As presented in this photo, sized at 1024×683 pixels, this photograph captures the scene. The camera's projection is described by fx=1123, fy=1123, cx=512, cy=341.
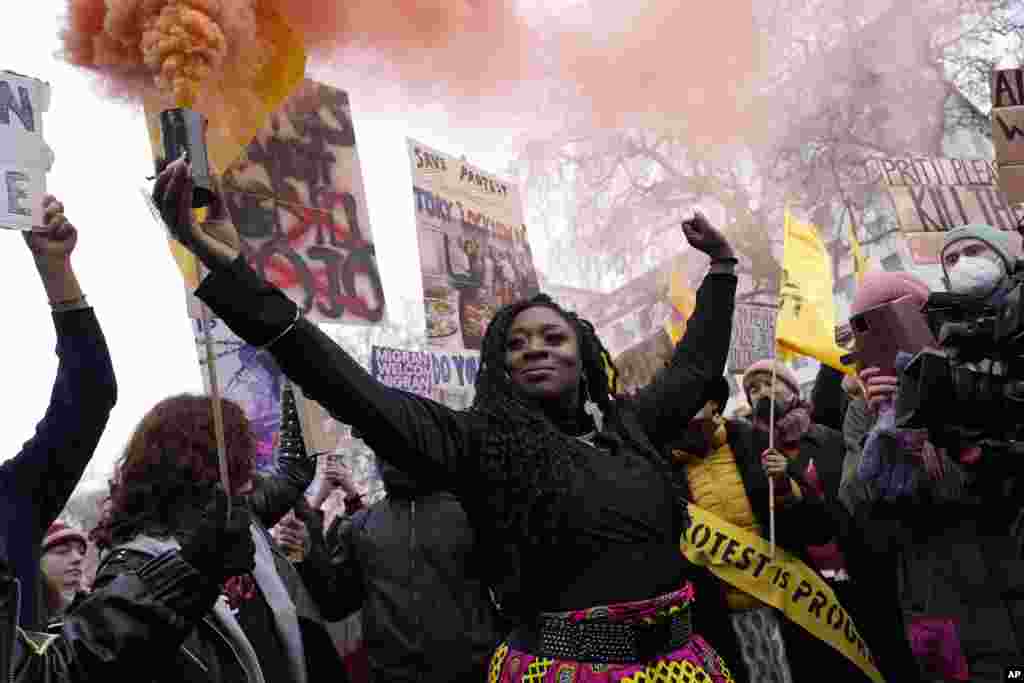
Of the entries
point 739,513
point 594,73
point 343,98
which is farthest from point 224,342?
point 594,73

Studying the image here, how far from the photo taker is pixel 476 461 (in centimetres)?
264

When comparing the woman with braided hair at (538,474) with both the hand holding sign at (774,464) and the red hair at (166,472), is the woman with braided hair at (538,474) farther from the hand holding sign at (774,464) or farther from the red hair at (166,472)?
the hand holding sign at (774,464)

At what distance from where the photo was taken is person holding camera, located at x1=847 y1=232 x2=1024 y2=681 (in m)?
3.92

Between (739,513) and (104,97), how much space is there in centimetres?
307

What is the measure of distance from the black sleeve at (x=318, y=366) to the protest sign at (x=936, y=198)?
14.1 ft

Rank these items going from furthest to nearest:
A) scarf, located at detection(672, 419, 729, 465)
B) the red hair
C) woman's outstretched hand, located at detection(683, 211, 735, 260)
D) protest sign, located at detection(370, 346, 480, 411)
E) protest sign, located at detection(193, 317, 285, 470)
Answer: protest sign, located at detection(193, 317, 285, 470) < protest sign, located at detection(370, 346, 480, 411) < scarf, located at detection(672, 419, 729, 465) < woman's outstretched hand, located at detection(683, 211, 735, 260) < the red hair

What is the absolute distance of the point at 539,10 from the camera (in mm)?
7594

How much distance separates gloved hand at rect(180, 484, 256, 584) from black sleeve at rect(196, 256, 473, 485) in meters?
0.32

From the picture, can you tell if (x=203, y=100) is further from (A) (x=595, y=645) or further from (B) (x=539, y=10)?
(B) (x=539, y=10)

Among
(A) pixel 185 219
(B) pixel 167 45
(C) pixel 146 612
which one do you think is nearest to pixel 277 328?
(A) pixel 185 219

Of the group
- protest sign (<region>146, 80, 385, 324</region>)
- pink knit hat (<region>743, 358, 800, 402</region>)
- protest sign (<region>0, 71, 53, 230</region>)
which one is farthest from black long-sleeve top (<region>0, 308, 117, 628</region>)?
pink knit hat (<region>743, 358, 800, 402</region>)

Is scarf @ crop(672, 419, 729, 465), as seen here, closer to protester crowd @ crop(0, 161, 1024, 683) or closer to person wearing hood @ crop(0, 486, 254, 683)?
protester crowd @ crop(0, 161, 1024, 683)

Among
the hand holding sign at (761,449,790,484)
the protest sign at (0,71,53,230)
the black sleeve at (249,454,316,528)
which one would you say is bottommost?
the hand holding sign at (761,449,790,484)

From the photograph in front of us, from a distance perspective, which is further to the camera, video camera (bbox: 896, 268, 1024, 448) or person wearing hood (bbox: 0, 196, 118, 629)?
video camera (bbox: 896, 268, 1024, 448)
